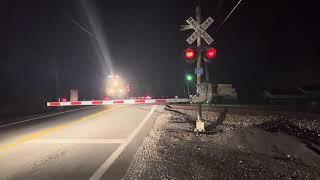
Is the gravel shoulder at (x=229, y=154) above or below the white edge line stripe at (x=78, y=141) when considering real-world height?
below

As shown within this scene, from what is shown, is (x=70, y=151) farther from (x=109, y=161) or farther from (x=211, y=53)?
(x=211, y=53)

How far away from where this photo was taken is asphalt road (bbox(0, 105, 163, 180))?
5.87 m

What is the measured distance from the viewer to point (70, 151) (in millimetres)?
7688

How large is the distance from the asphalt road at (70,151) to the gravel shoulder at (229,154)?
1.70 feet

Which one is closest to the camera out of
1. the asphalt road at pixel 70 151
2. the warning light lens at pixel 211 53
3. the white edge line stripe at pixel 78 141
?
the asphalt road at pixel 70 151

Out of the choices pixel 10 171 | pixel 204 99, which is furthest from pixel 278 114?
pixel 10 171

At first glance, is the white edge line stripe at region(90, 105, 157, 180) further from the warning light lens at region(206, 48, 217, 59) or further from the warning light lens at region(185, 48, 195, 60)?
the warning light lens at region(206, 48, 217, 59)

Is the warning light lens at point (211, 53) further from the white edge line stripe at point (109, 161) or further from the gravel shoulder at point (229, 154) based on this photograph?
the white edge line stripe at point (109, 161)

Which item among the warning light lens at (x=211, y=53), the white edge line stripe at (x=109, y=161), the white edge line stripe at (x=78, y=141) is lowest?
the white edge line stripe at (x=109, y=161)

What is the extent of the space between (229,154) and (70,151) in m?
4.29

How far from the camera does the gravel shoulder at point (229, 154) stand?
5551 mm

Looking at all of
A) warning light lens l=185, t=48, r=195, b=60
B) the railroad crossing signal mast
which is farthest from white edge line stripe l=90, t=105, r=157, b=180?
warning light lens l=185, t=48, r=195, b=60

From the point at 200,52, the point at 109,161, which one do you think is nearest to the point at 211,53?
the point at 200,52

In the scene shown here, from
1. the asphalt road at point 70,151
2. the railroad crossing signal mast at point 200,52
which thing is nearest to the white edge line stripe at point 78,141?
the asphalt road at point 70,151
